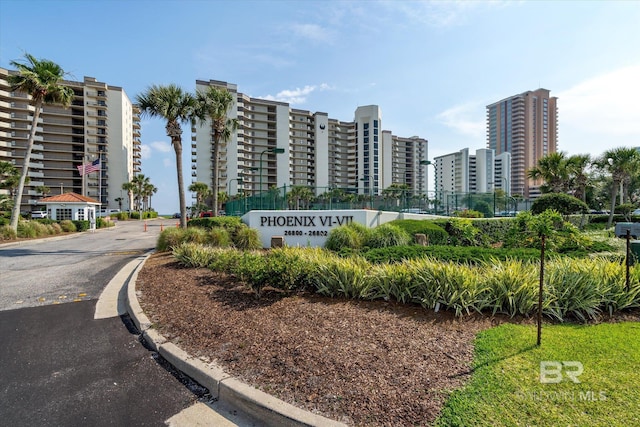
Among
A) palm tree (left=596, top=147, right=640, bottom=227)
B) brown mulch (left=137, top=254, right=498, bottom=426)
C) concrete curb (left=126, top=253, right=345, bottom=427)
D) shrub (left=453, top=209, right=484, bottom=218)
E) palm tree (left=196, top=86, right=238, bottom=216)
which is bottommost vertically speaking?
concrete curb (left=126, top=253, right=345, bottom=427)

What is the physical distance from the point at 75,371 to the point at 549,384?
540 cm

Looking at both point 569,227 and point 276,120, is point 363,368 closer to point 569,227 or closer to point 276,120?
point 569,227

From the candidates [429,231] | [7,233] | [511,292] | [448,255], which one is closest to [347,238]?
[429,231]

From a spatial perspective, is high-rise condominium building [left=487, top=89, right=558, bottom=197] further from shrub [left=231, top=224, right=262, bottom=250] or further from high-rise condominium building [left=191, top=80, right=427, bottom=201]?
shrub [left=231, top=224, right=262, bottom=250]

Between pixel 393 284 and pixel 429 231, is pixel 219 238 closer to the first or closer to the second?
pixel 429 231

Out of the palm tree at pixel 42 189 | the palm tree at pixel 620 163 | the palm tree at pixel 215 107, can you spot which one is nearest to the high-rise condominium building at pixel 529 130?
the palm tree at pixel 620 163

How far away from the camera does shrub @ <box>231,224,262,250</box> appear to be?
1377cm

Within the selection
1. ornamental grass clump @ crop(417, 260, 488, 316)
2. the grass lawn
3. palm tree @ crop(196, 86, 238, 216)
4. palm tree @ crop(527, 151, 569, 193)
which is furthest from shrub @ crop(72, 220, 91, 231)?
palm tree @ crop(527, 151, 569, 193)

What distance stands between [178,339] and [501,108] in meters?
177

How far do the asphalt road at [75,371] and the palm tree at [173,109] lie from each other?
1079cm

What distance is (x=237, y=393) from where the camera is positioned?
319 centimetres

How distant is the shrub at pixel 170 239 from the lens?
1323 centimetres

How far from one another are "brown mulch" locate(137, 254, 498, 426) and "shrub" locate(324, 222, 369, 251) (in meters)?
5.87

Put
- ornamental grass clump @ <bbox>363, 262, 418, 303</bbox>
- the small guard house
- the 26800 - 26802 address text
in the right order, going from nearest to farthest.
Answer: ornamental grass clump @ <bbox>363, 262, 418, 303</bbox> → the 26800 - 26802 address text → the small guard house
